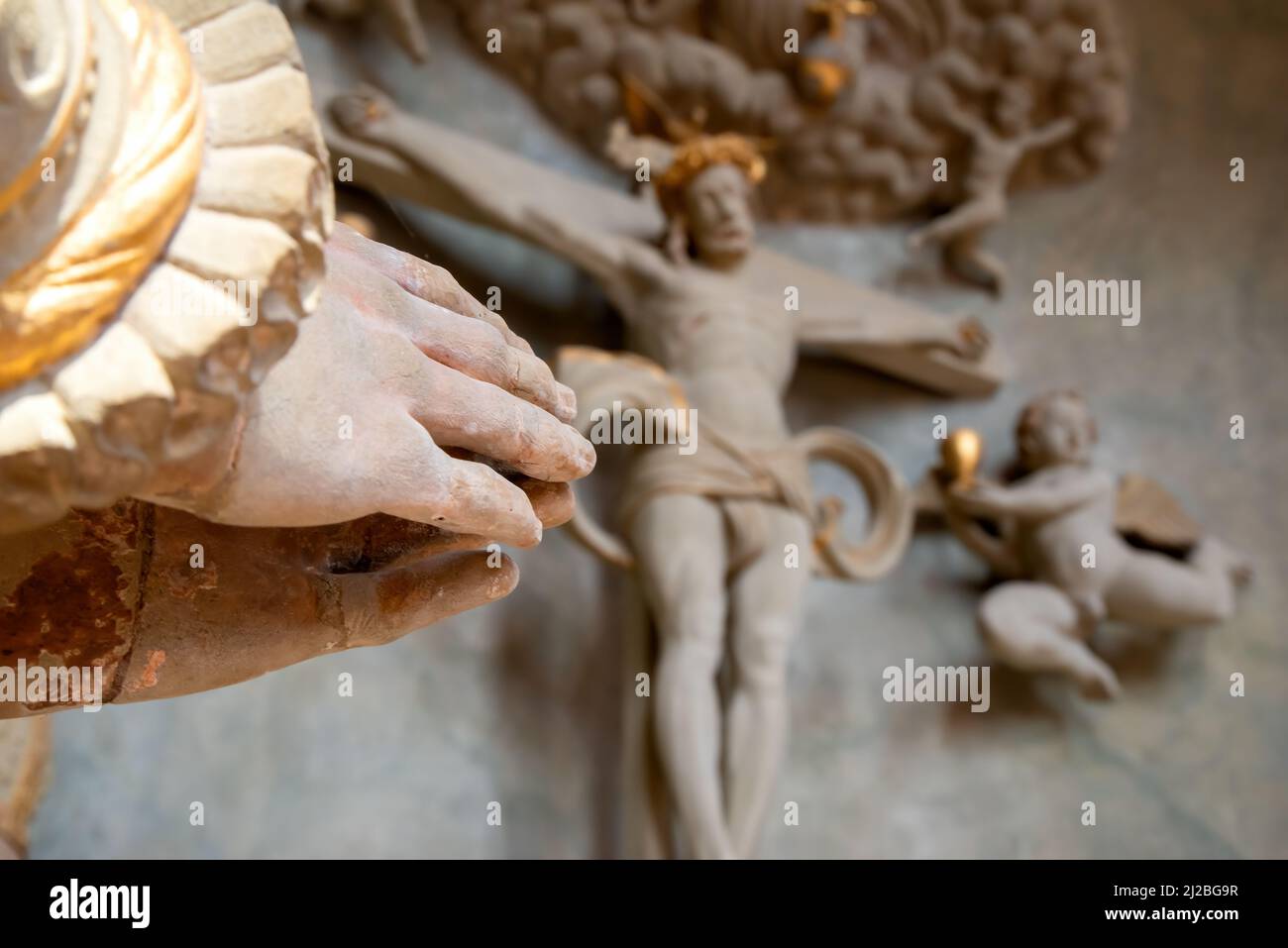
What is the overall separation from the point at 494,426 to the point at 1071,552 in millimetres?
3491

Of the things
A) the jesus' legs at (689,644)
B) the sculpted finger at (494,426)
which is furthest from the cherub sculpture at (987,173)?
the sculpted finger at (494,426)

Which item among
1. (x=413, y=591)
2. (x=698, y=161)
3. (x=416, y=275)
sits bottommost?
(x=413, y=591)

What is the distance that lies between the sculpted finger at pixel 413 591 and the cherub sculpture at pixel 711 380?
2.41 metres

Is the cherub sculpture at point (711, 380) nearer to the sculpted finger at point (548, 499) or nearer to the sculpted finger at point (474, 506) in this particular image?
the sculpted finger at point (548, 499)

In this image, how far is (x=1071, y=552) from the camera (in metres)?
4.42

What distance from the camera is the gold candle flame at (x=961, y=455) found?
463 centimetres

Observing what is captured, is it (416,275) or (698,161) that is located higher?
(698,161)

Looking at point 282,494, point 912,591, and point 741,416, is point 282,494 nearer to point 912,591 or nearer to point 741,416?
point 741,416

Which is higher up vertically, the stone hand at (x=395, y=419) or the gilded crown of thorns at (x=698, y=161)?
the gilded crown of thorns at (x=698, y=161)

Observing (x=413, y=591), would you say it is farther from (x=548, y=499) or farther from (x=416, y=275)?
(x=416, y=275)

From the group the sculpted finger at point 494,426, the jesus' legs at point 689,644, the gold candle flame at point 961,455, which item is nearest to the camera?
the sculpted finger at point 494,426

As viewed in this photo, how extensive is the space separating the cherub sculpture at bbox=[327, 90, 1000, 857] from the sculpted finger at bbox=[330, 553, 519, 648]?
2.41 m

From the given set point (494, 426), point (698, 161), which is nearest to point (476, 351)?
point (494, 426)

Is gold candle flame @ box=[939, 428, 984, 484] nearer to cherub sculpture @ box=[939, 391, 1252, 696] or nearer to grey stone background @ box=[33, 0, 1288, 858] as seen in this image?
cherub sculpture @ box=[939, 391, 1252, 696]
